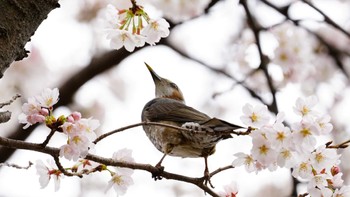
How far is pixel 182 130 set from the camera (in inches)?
95.3

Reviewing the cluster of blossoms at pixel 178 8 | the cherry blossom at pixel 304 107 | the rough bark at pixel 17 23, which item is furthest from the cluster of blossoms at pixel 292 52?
the rough bark at pixel 17 23

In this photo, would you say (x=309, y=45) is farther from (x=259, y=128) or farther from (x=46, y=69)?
(x=259, y=128)

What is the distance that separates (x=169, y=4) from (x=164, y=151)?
6.01 ft

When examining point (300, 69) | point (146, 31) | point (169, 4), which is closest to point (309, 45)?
point (300, 69)

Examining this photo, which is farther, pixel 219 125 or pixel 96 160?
pixel 219 125

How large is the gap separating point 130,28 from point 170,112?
1507 mm

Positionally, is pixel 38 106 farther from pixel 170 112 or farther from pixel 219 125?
pixel 170 112

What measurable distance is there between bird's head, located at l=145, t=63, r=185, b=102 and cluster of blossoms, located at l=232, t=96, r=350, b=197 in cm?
268

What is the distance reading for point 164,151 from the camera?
353 centimetres

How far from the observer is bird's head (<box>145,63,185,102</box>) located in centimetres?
487

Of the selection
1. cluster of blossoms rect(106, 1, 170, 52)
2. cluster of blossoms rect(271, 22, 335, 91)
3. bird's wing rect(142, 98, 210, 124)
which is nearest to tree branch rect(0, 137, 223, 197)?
cluster of blossoms rect(106, 1, 170, 52)

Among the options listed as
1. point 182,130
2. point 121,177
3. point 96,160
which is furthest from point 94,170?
point 182,130

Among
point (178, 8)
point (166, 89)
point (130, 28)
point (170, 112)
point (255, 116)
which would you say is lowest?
point (255, 116)

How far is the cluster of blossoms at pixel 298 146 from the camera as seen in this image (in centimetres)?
199
